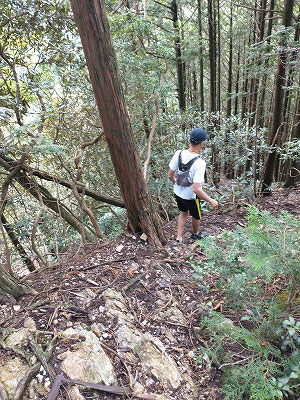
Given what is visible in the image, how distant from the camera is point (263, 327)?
1995 millimetres

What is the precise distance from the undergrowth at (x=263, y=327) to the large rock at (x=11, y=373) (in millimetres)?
1301

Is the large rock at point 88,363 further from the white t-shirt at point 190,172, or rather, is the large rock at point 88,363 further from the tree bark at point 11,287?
the white t-shirt at point 190,172

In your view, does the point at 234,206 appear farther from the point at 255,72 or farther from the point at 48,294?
the point at 48,294

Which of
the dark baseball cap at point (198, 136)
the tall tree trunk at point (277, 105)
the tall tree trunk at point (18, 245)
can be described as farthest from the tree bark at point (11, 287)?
the tall tree trunk at point (277, 105)

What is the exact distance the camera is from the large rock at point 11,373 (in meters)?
1.60

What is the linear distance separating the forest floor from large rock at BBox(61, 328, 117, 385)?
66 millimetres

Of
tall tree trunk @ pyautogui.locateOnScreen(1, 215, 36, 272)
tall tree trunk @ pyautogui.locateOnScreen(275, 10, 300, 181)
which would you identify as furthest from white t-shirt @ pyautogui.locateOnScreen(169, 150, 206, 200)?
tall tree trunk @ pyautogui.locateOnScreen(1, 215, 36, 272)

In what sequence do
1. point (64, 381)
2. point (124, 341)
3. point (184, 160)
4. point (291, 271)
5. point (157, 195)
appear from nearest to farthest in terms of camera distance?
point (64, 381), point (291, 271), point (124, 341), point (184, 160), point (157, 195)

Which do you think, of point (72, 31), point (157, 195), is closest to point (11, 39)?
point (72, 31)

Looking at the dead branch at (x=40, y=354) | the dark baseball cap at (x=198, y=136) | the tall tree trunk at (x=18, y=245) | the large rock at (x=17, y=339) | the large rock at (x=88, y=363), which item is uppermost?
the dark baseball cap at (x=198, y=136)

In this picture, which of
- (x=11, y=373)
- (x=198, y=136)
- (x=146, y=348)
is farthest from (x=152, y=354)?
(x=198, y=136)

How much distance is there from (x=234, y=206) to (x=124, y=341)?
15.0 feet

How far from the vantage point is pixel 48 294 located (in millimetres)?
2529

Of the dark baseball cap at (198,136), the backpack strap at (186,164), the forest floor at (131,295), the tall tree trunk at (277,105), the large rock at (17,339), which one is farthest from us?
the tall tree trunk at (277,105)
